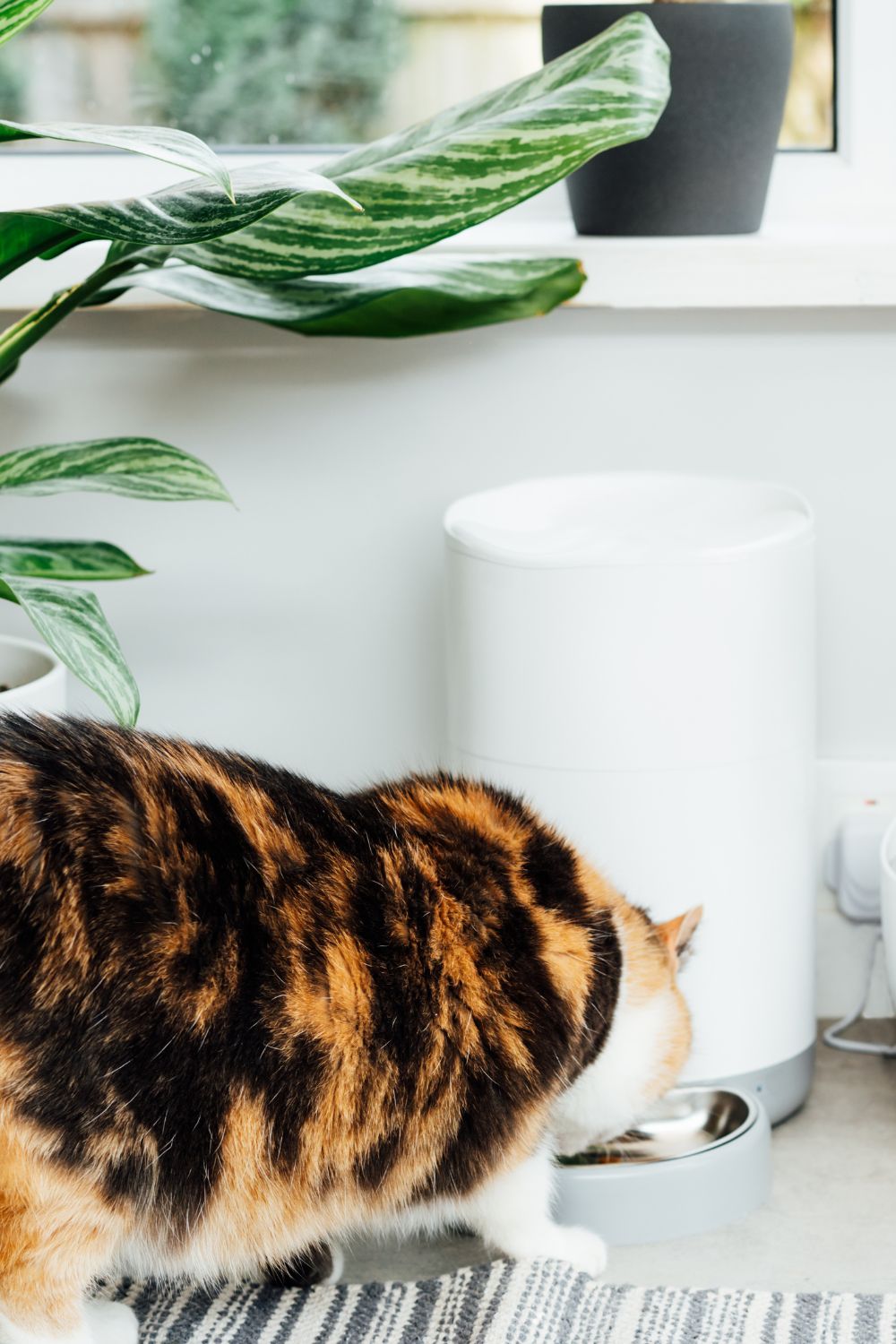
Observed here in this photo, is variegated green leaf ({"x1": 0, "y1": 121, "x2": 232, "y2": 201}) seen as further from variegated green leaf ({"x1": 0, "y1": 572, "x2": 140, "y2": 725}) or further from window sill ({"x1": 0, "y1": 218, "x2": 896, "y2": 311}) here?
window sill ({"x1": 0, "y1": 218, "x2": 896, "y2": 311})

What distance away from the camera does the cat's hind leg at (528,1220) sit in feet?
3.15

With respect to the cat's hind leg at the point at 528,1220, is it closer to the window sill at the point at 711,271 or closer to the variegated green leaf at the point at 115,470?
the variegated green leaf at the point at 115,470

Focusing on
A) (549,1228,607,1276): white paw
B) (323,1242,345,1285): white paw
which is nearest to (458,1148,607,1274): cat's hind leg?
(549,1228,607,1276): white paw

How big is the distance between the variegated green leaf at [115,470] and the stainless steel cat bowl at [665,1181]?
57cm

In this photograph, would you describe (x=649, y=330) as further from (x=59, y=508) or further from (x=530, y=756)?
(x=59, y=508)

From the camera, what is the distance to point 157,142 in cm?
72

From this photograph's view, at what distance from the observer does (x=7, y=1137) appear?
77 centimetres

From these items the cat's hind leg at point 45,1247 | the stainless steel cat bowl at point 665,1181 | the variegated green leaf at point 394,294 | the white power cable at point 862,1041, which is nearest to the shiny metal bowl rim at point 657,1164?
the stainless steel cat bowl at point 665,1181

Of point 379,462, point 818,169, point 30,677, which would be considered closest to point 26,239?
point 30,677

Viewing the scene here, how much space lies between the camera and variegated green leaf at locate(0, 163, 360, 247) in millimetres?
745

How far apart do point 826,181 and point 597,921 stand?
0.86 metres

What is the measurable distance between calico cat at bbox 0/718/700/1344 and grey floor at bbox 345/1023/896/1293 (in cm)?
12

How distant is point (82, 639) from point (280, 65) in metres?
0.80

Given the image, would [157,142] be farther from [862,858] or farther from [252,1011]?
[862,858]
